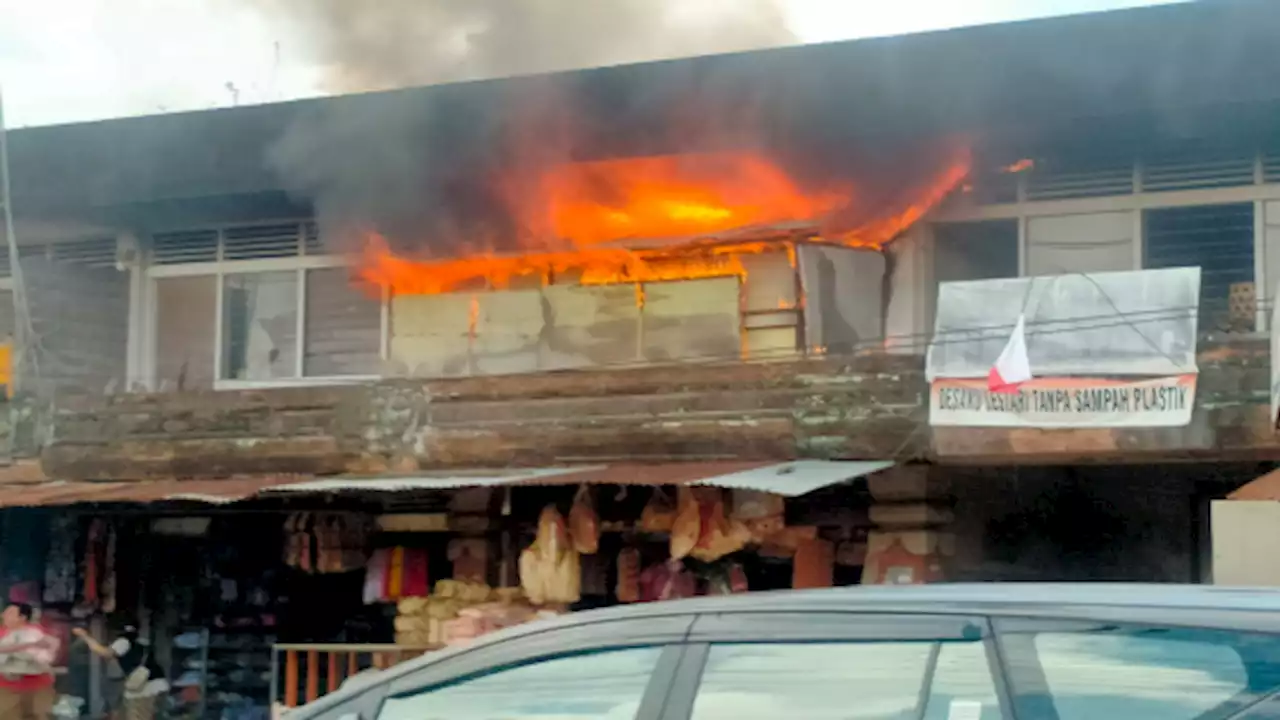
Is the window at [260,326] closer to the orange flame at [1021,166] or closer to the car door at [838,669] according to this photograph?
the orange flame at [1021,166]

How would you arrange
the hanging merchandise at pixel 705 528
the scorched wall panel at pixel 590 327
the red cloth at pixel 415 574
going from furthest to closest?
the red cloth at pixel 415 574 < the scorched wall panel at pixel 590 327 < the hanging merchandise at pixel 705 528

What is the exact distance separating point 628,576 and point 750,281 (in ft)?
7.85

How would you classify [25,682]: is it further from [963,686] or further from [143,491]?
[963,686]

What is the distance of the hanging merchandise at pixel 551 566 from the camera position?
34.0ft

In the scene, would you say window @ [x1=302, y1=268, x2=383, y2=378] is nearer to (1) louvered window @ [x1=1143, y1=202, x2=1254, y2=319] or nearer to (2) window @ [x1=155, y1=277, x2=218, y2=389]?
(2) window @ [x1=155, y1=277, x2=218, y2=389]

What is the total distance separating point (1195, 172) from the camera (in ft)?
34.5

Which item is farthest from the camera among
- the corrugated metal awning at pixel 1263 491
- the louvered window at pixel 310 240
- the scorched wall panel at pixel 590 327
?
the louvered window at pixel 310 240

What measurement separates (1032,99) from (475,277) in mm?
4725

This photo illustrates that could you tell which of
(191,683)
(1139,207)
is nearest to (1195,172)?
(1139,207)

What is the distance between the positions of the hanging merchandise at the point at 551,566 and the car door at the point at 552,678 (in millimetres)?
6564

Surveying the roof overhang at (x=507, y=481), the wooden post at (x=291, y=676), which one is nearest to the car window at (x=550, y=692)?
the roof overhang at (x=507, y=481)

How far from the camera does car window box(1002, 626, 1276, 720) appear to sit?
2.82m

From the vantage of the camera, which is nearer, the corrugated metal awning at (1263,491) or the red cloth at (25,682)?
the corrugated metal awning at (1263,491)

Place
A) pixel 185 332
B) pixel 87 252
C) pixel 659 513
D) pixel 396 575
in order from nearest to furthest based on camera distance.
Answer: pixel 659 513 < pixel 396 575 < pixel 185 332 < pixel 87 252
